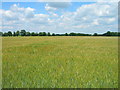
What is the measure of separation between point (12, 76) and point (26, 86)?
0.69 m

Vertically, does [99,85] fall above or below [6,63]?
below

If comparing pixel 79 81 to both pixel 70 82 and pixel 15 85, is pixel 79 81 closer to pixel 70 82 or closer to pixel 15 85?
pixel 70 82

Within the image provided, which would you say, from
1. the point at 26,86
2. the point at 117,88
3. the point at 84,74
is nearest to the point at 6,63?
the point at 26,86

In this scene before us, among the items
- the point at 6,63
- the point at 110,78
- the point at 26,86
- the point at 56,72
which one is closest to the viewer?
the point at 26,86

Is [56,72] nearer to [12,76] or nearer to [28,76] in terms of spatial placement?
[28,76]

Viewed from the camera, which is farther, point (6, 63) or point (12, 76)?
point (6, 63)

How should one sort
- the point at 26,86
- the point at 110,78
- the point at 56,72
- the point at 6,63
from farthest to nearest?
the point at 6,63 → the point at 56,72 → the point at 110,78 → the point at 26,86

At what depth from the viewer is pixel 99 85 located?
3111 millimetres

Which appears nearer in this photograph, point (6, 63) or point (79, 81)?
point (79, 81)

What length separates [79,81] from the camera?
324 cm

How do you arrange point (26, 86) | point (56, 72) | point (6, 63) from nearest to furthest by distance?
point (26, 86) < point (56, 72) < point (6, 63)

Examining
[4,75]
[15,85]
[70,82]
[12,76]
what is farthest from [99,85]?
[4,75]

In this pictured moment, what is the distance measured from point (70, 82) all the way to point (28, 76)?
1.11 m

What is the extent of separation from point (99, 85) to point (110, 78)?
552mm
